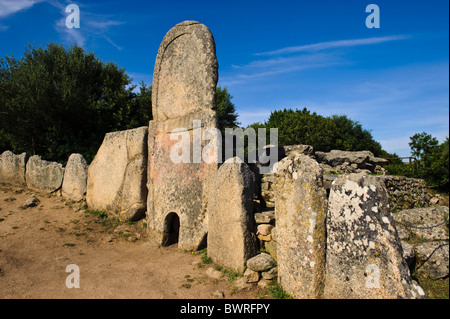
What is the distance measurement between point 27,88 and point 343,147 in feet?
71.0

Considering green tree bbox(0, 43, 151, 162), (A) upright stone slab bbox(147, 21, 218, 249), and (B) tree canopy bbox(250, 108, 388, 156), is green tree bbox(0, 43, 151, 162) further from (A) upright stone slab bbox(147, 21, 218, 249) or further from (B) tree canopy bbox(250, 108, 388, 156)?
(B) tree canopy bbox(250, 108, 388, 156)

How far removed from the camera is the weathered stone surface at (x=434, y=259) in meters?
4.16

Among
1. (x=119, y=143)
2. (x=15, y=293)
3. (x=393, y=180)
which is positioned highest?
(x=119, y=143)

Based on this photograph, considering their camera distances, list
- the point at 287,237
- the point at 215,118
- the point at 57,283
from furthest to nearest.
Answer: the point at 215,118 → the point at 57,283 → the point at 287,237

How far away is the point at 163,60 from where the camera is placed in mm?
6645

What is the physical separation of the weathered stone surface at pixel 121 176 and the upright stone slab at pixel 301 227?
13.4ft

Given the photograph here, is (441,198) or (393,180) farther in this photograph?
(441,198)

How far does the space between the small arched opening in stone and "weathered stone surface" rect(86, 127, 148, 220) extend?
1107mm

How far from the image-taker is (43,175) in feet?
29.6

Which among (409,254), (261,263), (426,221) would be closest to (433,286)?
(409,254)

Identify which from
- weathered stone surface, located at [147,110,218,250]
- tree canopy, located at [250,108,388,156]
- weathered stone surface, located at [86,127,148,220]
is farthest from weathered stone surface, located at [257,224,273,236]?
tree canopy, located at [250,108,388,156]

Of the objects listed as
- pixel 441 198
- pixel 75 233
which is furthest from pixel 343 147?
pixel 75 233

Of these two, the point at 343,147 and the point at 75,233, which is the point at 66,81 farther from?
the point at 343,147

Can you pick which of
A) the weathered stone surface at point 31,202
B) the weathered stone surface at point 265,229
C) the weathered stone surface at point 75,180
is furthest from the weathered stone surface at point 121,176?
the weathered stone surface at point 265,229
